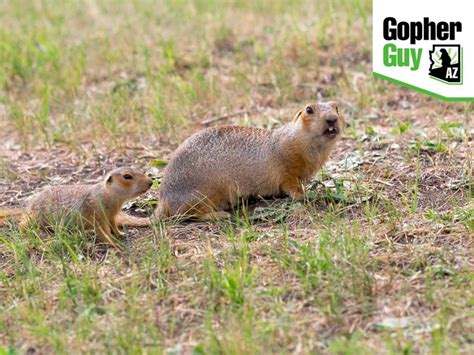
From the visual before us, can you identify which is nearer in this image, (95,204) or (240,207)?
(95,204)

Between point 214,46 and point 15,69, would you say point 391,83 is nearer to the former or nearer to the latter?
point 214,46

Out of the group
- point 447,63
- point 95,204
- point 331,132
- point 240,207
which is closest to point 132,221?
point 95,204

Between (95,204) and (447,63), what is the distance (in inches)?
134

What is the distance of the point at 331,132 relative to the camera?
530 centimetres

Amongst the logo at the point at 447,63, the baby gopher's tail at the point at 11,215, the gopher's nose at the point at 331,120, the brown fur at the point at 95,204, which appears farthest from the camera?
the logo at the point at 447,63

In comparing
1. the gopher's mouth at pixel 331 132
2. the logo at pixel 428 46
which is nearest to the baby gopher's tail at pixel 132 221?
the gopher's mouth at pixel 331 132

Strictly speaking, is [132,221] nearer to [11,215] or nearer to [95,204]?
[95,204]

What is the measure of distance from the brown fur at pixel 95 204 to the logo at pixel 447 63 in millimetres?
3071

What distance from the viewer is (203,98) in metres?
7.54

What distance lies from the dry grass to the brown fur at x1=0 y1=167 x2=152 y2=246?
0.13 m

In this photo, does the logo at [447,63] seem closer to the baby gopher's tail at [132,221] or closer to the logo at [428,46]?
the logo at [428,46]

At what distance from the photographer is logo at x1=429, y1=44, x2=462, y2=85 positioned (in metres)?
6.96

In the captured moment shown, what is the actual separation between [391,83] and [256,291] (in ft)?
12.9

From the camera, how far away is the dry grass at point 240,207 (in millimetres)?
3854
